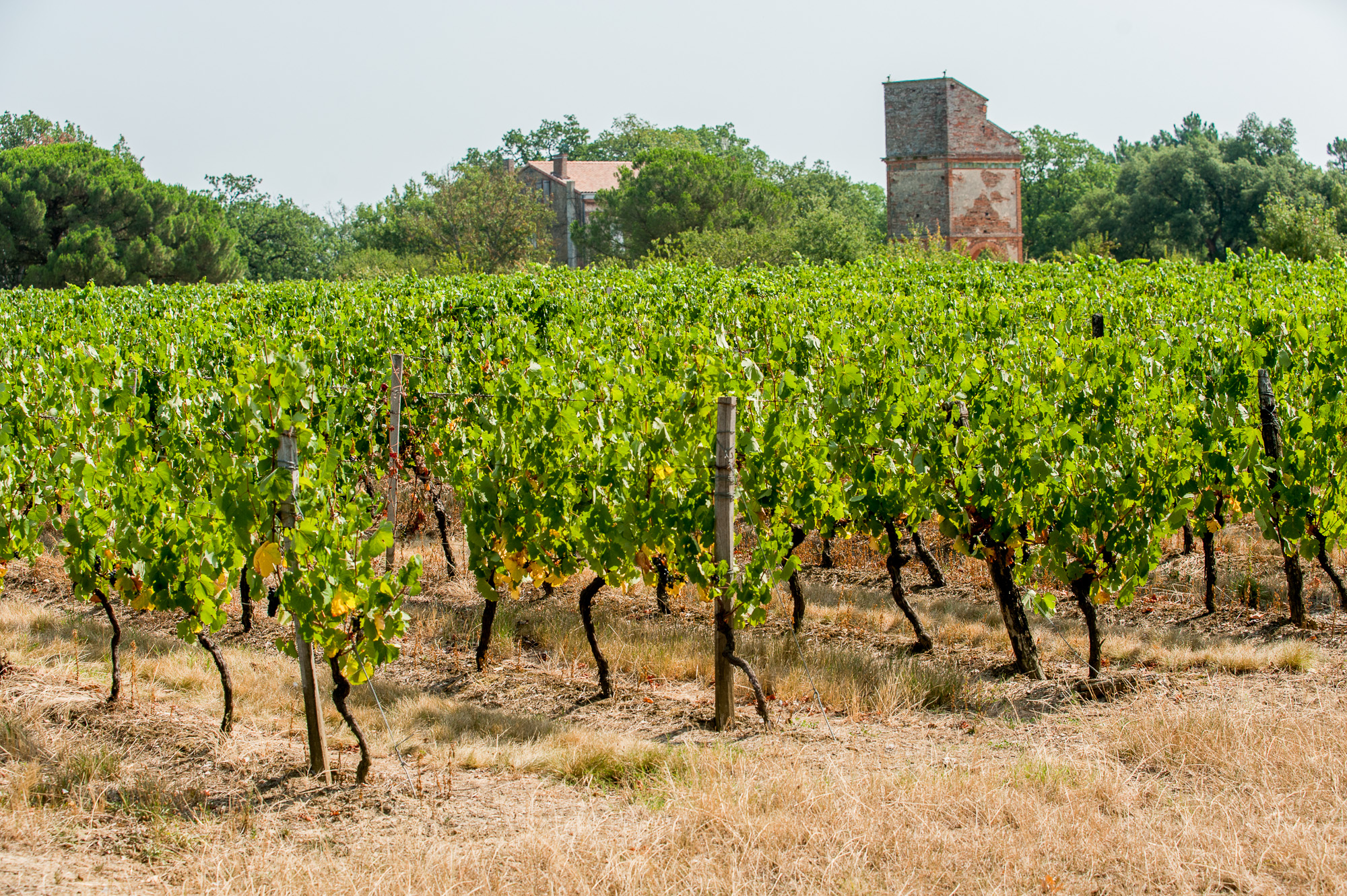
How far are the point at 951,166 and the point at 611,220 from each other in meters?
15.8

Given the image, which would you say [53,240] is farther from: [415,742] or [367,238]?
[415,742]

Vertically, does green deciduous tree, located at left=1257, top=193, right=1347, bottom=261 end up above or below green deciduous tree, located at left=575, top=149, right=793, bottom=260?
below

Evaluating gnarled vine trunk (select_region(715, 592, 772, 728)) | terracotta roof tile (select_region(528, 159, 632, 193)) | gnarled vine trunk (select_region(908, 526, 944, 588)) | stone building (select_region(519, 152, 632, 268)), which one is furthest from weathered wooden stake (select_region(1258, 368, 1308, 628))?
terracotta roof tile (select_region(528, 159, 632, 193))

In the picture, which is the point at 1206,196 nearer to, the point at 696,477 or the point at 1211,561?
the point at 1211,561

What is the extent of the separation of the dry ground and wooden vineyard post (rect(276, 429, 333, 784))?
12 cm

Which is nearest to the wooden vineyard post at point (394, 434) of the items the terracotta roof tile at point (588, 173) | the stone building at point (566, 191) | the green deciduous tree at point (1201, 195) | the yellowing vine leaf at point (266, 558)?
the yellowing vine leaf at point (266, 558)

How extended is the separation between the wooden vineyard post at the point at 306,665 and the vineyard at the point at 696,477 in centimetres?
2

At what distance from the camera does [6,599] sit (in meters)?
7.42

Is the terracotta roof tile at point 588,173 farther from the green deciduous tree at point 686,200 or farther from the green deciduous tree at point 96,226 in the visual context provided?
the green deciduous tree at point 96,226

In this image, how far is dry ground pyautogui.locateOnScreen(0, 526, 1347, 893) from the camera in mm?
3176

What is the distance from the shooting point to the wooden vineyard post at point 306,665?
402 centimetres

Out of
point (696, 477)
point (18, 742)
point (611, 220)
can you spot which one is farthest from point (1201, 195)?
point (18, 742)

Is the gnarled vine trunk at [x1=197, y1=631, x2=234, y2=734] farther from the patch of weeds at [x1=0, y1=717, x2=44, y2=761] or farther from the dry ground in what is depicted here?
the patch of weeds at [x1=0, y1=717, x2=44, y2=761]

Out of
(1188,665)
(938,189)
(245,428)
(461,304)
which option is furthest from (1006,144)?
(245,428)
